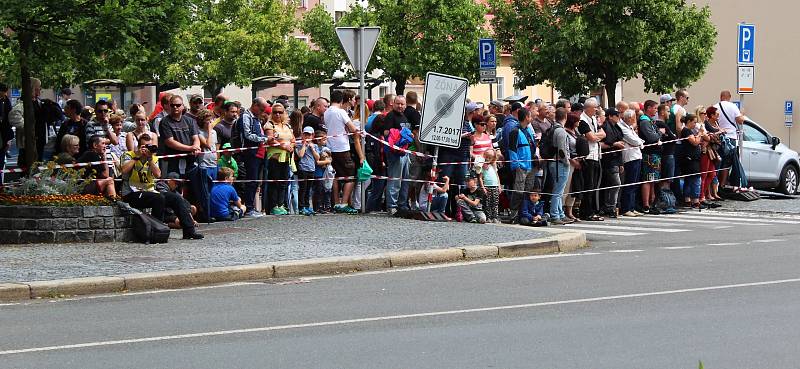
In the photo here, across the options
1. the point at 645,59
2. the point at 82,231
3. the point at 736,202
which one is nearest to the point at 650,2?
the point at 645,59

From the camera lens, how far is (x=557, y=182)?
20531 millimetres

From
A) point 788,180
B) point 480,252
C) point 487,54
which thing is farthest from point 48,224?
point 788,180

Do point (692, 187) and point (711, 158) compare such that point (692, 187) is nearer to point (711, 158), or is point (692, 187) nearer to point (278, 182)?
point (711, 158)

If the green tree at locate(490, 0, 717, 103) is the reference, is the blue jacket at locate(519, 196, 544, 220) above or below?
below

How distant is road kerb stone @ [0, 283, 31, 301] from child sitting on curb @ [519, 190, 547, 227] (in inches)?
362

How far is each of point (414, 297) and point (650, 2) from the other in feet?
128

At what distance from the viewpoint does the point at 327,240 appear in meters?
16.7

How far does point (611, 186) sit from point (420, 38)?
140ft

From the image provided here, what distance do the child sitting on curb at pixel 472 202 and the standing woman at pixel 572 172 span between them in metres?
1.78

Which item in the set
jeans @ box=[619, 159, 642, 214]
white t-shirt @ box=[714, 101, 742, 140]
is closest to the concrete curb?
jeans @ box=[619, 159, 642, 214]

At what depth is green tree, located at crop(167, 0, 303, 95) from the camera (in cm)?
6712

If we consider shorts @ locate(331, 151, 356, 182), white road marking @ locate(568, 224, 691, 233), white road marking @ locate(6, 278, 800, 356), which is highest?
shorts @ locate(331, 151, 356, 182)

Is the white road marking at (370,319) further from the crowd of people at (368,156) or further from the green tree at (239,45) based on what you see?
the green tree at (239,45)

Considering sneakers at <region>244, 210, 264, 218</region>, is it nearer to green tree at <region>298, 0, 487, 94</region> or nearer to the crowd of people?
the crowd of people
